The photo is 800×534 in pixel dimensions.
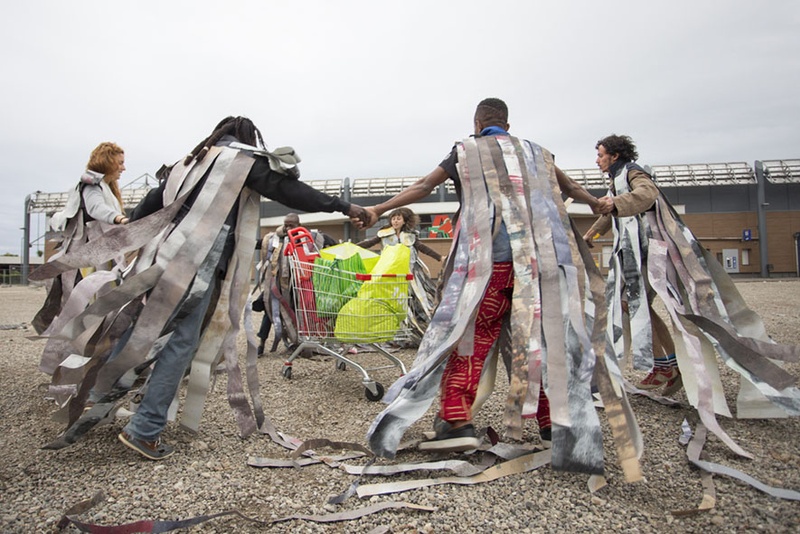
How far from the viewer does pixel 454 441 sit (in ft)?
8.47

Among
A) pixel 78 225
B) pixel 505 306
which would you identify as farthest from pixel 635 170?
pixel 78 225

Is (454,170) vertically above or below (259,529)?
above

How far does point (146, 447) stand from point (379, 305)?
215 centimetres

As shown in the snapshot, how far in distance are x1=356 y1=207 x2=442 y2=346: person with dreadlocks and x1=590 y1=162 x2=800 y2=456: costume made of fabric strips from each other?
300 centimetres

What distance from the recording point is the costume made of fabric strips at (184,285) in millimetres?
2645

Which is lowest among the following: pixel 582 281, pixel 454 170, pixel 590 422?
pixel 590 422

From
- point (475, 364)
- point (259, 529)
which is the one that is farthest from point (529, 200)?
point (259, 529)

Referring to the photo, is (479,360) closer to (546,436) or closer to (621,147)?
(546,436)

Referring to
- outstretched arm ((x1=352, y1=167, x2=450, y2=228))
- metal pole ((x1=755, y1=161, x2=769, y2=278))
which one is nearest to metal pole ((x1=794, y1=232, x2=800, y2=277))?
metal pole ((x1=755, y1=161, x2=769, y2=278))

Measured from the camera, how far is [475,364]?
274 centimetres

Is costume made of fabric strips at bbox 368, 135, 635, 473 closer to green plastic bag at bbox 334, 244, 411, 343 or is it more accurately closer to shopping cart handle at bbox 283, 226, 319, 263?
green plastic bag at bbox 334, 244, 411, 343

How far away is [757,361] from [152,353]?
11.1 feet

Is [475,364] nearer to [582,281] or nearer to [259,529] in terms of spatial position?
[582,281]

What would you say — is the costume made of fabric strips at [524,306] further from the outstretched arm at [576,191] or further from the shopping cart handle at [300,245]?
the shopping cart handle at [300,245]
